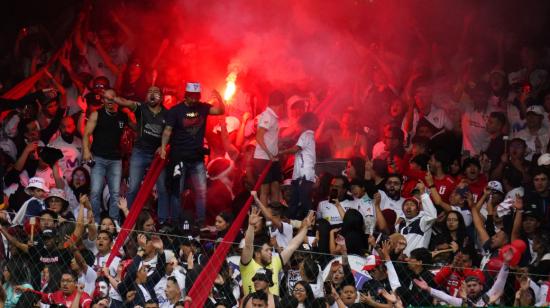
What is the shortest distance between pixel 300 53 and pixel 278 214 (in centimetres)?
401

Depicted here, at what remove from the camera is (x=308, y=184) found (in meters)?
16.5

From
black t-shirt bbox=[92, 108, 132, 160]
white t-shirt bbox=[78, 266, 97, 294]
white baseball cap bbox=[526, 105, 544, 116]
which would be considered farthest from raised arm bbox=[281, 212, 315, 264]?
white baseball cap bbox=[526, 105, 544, 116]

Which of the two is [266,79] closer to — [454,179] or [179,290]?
[454,179]

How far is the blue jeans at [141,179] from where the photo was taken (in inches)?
626

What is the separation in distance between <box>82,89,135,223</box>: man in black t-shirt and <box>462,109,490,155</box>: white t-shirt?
3.95 metres

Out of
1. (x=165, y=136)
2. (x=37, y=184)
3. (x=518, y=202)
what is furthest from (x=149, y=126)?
(x=518, y=202)

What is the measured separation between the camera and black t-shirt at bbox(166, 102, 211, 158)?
1595cm

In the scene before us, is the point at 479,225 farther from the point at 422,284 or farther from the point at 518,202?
the point at 422,284

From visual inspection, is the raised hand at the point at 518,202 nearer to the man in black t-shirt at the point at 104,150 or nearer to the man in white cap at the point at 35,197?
the man in black t-shirt at the point at 104,150

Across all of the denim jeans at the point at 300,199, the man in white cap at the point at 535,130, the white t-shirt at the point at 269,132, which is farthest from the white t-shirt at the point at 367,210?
the man in white cap at the point at 535,130

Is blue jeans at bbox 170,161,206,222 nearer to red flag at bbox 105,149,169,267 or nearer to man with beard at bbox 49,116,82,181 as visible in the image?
red flag at bbox 105,149,169,267

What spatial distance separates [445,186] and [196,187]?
8.96 ft

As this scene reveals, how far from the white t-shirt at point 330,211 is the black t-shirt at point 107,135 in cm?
232

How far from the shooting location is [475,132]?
17188 millimetres
